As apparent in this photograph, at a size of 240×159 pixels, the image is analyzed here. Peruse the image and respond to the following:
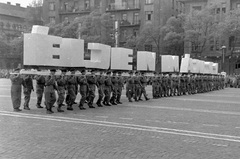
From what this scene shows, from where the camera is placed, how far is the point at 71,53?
14.3m

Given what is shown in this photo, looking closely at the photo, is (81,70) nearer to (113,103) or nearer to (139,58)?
(113,103)

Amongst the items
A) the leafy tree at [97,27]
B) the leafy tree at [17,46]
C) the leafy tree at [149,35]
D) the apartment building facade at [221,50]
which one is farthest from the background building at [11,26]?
the apartment building facade at [221,50]

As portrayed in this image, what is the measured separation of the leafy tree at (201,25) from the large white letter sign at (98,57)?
99.0 ft

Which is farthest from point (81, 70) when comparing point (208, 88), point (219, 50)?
point (219, 50)

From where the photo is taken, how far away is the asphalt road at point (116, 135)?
684 cm

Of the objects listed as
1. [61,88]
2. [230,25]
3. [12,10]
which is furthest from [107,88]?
[12,10]

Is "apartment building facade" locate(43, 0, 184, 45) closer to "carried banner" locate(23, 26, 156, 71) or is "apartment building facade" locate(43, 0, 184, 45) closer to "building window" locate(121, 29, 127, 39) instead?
"building window" locate(121, 29, 127, 39)

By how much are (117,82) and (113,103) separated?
3.37 ft

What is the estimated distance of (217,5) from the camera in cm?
4709

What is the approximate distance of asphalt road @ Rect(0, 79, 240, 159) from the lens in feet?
22.4

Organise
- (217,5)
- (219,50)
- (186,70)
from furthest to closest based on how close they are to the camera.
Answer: (219,50), (217,5), (186,70)

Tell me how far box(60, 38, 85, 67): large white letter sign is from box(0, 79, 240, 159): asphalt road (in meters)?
2.55

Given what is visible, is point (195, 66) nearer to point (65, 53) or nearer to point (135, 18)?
point (65, 53)

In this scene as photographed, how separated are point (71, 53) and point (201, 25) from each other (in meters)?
33.8
